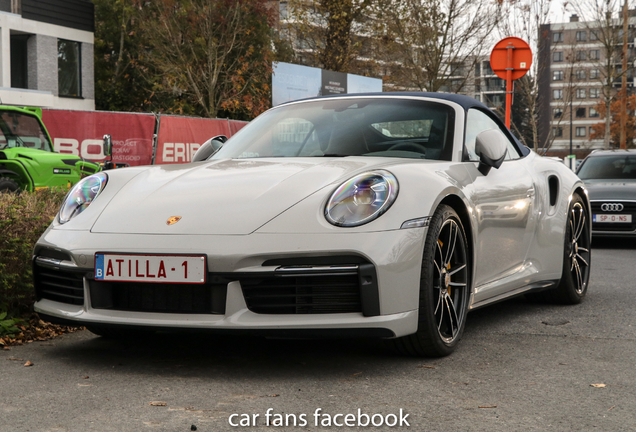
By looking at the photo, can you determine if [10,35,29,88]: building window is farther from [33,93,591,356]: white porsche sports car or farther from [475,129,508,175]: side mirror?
[475,129,508,175]: side mirror

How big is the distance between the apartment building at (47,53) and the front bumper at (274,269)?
23.9 meters

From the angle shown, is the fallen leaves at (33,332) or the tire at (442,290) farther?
the fallen leaves at (33,332)

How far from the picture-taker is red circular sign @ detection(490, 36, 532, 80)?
11977 millimetres

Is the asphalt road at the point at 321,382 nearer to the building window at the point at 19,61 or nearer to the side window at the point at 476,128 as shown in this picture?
the side window at the point at 476,128

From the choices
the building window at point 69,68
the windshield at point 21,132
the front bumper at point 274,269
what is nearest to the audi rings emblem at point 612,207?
the windshield at point 21,132

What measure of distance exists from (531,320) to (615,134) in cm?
7699

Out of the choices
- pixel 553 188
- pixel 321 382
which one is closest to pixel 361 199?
pixel 321 382

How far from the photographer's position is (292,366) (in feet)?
12.2

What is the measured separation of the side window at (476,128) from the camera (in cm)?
469

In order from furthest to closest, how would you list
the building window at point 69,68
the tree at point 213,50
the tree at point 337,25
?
the building window at point 69,68 → the tree at point 337,25 → the tree at point 213,50

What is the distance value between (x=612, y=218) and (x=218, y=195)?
846cm

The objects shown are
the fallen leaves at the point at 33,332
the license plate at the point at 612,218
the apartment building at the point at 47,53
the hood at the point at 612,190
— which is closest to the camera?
the fallen leaves at the point at 33,332

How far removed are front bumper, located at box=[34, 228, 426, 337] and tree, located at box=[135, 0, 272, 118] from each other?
2135 cm

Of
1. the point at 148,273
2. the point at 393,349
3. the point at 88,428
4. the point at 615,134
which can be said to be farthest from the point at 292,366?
the point at 615,134
